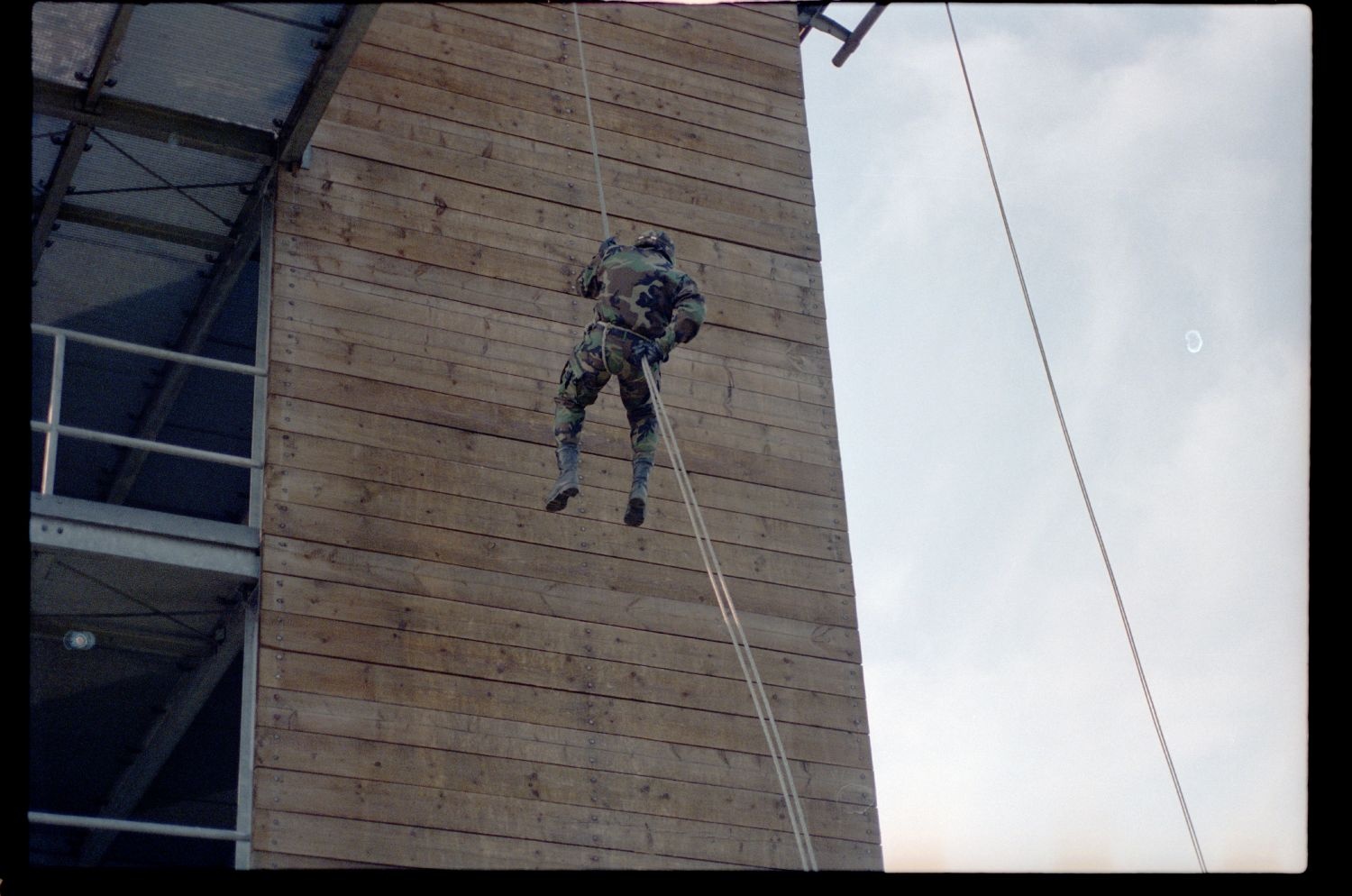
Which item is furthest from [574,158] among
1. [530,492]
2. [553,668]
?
[553,668]

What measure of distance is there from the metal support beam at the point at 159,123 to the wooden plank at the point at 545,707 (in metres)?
2.89

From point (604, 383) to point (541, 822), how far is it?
2344 mm

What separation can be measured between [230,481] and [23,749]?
22.3 ft

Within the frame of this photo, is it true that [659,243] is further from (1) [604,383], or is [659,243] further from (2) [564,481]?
(2) [564,481]

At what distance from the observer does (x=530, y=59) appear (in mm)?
10906

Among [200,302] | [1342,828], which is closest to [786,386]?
[200,302]

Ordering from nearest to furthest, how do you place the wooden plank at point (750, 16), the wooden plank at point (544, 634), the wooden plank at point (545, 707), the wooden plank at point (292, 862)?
the wooden plank at point (292, 862) → the wooden plank at point (545, 707) → the wooden plank at point (544, 634) → the wooden plank at point (750, 16)

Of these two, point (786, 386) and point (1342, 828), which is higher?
point (786, 386)

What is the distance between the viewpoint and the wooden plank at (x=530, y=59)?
10.6 metres

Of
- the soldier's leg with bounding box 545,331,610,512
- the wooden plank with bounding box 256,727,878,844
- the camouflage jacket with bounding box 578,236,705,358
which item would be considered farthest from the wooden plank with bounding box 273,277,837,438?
the wooden plank with bounding box 256,727,878,844

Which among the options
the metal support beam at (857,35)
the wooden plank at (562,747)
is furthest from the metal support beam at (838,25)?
the wooden plank at (562,747)

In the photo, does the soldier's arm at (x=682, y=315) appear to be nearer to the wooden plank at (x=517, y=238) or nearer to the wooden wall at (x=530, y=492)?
the wooden wall at (x=530, y=492)

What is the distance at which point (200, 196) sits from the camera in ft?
32.6

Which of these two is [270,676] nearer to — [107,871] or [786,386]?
[107,871]
